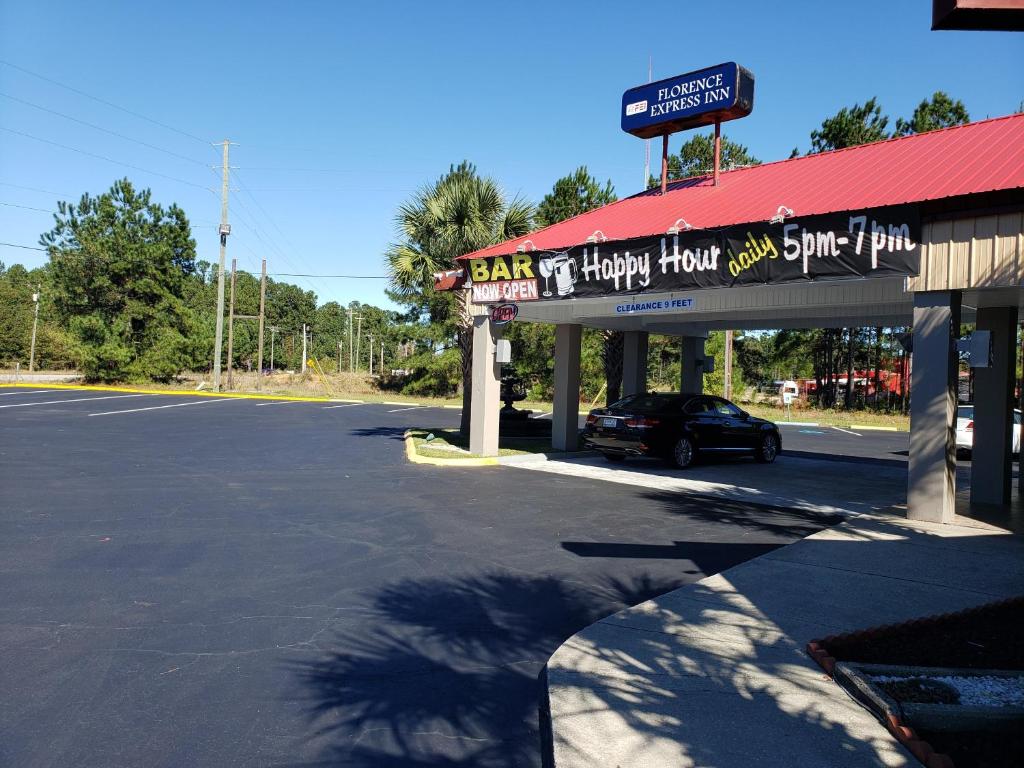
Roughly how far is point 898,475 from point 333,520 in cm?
1125

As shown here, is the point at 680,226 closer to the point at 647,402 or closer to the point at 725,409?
the point at 647,402

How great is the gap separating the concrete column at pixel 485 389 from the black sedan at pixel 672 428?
2.05 m

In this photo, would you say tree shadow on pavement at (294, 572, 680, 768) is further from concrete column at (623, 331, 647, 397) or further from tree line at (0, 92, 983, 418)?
tree line at (0, 92, 983, 418)

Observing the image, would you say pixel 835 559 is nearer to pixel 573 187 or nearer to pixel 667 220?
pixel 667 220

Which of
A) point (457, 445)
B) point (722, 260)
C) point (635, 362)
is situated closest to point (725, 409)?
point (635, 362)

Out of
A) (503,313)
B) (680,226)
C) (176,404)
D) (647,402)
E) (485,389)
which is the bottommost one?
(176,404)

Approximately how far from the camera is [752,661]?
4.62 meters

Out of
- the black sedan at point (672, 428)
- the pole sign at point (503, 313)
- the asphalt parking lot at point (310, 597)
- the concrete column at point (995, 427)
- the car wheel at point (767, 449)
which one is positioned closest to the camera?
the asphalt parking lot at point (310, 597)

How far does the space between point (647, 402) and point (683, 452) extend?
1.21 m

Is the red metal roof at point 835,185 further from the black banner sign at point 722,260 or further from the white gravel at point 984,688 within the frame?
the white gravel at point 984,688

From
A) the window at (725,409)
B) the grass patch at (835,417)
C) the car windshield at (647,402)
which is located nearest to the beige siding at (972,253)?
the car windshield at (647,402)

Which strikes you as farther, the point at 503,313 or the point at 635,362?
the point at 635,362

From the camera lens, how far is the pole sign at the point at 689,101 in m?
15.4

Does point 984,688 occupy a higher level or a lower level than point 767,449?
lower
